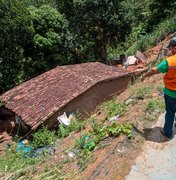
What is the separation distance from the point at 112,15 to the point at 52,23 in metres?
4.29

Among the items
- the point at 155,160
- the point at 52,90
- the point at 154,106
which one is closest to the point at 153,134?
the point at 155,160

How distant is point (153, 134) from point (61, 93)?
7277 millimetres

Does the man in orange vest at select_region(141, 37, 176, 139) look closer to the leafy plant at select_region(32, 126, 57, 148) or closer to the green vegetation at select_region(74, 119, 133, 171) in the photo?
the green vegetation at select_region(74, 119, 133, 171)

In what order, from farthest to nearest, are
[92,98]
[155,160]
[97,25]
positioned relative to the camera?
[97,25] → [92,98] → [155,160]

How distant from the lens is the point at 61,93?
11.7 metres

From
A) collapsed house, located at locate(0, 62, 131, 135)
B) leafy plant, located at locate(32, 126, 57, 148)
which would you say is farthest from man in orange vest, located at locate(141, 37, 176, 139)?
collapsed house, located at locate(0, 62, 131, 135)

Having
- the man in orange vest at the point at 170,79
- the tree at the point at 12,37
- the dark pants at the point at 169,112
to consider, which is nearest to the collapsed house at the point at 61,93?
the tree at the point at 12,37

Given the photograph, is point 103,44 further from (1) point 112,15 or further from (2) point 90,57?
(1) point 112,15

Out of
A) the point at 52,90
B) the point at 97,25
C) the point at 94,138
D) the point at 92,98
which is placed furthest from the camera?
the point at 97,25

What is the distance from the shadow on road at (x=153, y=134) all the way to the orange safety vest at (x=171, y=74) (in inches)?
41.5

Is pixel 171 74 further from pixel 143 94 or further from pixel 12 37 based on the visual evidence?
pixel 12 37

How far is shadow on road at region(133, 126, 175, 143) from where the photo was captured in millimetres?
4727

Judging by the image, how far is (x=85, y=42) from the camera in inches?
803

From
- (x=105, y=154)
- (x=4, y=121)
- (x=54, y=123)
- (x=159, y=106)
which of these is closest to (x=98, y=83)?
(x=54, y=123)
